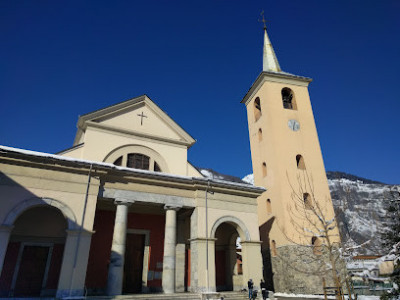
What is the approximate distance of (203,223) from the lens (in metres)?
13.7

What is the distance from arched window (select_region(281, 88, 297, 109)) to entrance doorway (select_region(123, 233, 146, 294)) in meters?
14.0

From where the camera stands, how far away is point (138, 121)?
639 inches

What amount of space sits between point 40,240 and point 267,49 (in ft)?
73.7

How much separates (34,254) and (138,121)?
27.3 ft

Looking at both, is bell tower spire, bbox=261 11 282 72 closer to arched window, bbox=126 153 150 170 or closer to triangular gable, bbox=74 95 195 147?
triangular gable, bbox=74 95 195 147

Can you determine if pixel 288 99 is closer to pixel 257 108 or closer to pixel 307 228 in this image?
pixel 257 108

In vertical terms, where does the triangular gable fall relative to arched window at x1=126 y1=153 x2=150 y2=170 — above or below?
above

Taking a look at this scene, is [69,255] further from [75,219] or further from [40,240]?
[40,240]

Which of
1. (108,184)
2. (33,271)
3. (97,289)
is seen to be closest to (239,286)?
(97,289)

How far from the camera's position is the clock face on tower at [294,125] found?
19638mm

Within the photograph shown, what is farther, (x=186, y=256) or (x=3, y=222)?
(x=186, y=256)

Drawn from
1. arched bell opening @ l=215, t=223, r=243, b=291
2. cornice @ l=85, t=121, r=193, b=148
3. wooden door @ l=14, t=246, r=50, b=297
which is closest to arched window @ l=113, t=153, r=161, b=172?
cornice @ l=85, t=121, r=193, b=148

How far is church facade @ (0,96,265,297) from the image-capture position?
36.5ft

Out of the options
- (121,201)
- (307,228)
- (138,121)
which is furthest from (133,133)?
(307,228)
